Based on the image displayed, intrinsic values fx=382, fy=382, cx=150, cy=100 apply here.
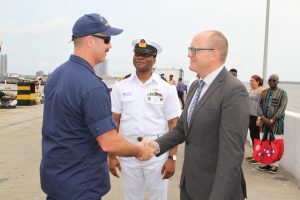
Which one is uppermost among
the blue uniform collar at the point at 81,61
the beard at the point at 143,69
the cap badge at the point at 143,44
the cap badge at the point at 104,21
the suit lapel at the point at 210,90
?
the cap badge at the point at 104,21

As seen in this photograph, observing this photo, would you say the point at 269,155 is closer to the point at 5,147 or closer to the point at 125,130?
the point at 125,130

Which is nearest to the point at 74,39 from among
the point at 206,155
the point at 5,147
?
the point at 206,155

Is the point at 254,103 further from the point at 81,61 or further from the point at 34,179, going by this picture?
the point at 81,61

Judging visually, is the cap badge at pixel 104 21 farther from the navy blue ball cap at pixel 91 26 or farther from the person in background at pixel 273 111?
the person in background at pixel 273 111

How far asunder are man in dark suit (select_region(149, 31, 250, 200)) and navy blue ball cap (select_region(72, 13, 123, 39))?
0.62m

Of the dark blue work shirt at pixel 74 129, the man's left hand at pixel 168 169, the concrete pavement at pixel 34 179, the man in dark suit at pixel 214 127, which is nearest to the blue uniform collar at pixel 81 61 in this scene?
the dark blue work shirt at pixel 74 129

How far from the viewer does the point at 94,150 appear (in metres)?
2.57

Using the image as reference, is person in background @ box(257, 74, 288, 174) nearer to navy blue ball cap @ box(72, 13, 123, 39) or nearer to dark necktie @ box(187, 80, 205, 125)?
dark necktie @ box(187, 80, 205, 125)

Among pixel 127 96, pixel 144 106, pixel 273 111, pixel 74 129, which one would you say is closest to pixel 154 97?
pixel 144 106

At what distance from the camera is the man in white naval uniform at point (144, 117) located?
12.2ft

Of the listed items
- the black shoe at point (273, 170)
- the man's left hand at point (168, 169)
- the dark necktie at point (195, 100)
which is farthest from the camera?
the black shoe at point (273, 170)

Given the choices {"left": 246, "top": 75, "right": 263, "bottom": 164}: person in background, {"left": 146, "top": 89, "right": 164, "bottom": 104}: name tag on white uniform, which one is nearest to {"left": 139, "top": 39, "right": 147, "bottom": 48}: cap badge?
{"left": 146, "top": 89, "right": 164, "bottom": 104}: name tag on white uniform

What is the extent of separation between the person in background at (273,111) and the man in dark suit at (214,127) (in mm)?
4815

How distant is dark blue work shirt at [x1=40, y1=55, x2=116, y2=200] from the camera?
7.98ft
